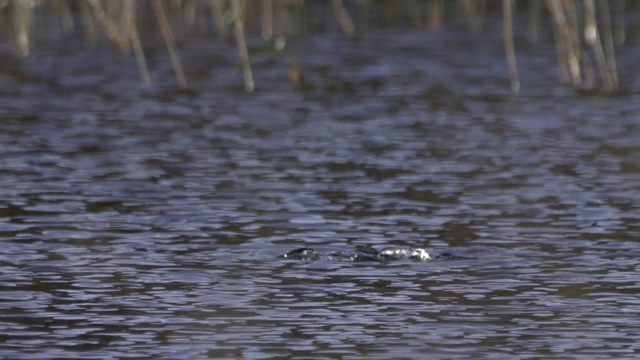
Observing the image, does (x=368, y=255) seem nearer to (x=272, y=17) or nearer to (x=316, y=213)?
(x=316, y=213)

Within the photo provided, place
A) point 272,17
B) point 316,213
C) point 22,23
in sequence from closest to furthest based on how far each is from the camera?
point 316,213
point 22,23
point 272,17

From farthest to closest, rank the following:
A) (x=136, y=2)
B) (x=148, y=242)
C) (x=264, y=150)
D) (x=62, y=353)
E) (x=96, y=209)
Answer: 1. (x=136, y=2)
2. (x=264, y=150)
3. (x=96, y=209)
4. (x=148, y=242)
5. (x=62, y=353)

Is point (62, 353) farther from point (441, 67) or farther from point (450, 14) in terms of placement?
point (450, 14)

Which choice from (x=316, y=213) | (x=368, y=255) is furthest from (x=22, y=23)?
(x=368, y=255)

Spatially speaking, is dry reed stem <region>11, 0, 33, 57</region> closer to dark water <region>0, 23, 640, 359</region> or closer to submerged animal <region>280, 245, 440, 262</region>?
dark water <region>0, 23, 640, 359</region>

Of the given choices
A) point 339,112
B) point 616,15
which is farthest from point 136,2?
point 339,112

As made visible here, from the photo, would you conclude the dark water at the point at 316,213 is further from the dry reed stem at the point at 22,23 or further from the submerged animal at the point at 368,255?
the dry reed stem at the point at 22,23

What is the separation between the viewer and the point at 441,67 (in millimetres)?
15273

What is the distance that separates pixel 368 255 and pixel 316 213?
1216mm

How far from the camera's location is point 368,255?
23.9 feet

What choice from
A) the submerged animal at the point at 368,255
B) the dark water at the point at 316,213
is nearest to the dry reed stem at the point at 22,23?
the dark water at the point at 316,213

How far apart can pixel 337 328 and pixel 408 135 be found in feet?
17.8

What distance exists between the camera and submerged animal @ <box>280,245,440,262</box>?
23.8 ft

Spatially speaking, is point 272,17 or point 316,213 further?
point 272,17
